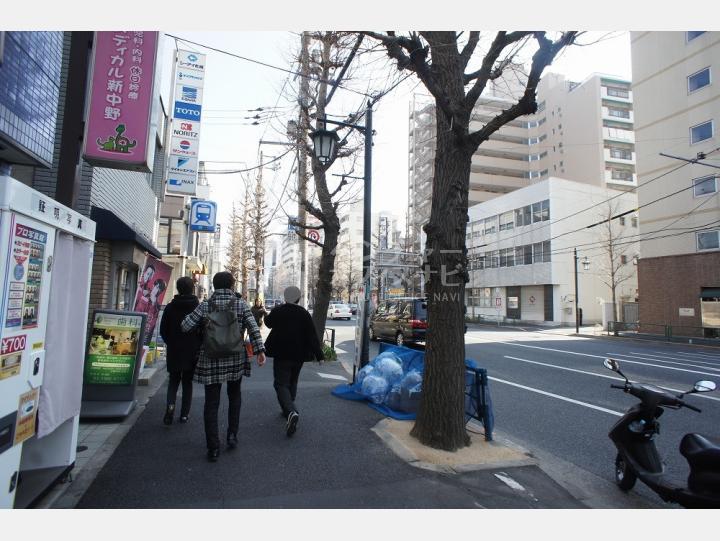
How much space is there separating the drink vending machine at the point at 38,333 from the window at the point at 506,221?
41394mm

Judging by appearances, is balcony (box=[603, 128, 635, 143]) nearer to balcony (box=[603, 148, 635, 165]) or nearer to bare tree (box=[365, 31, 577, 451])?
balcony (box=[603, 148, 635, 165])

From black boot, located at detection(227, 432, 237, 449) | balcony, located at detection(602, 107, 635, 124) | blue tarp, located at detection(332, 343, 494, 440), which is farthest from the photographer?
balcony, located at detection(602, 107, 635, 124)

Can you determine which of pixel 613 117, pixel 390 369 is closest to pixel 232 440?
pixel 390 369

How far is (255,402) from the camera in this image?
20.9ft

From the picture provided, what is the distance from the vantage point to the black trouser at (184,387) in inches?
207

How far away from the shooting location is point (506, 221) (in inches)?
1652

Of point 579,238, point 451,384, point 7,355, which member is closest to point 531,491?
point 451,384

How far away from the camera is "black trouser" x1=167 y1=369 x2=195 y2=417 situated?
5266 millimetres

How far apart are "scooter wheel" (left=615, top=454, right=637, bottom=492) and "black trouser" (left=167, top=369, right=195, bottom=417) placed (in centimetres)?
471

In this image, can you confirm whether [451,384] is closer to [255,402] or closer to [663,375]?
[255,402]

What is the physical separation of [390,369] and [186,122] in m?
8.55

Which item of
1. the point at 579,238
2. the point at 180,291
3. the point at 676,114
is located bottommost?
the point at 180,291

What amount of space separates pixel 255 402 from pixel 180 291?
2.04m

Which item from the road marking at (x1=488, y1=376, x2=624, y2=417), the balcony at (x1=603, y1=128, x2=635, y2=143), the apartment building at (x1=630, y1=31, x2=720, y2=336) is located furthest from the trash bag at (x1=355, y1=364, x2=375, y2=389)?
the balcony at (x1=603, y1=128, x2=635, y2=143)
